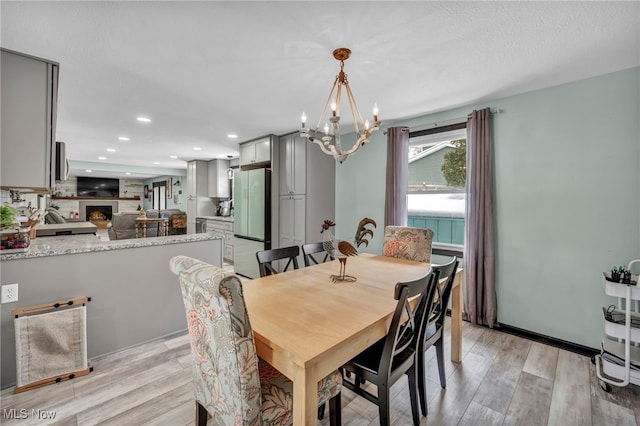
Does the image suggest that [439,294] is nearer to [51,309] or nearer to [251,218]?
[51,309]

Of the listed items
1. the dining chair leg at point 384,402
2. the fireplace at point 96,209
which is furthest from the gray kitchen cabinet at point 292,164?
the fireplace at point 96,209

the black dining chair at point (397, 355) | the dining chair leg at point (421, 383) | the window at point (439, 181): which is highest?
the window at point (439, 181)

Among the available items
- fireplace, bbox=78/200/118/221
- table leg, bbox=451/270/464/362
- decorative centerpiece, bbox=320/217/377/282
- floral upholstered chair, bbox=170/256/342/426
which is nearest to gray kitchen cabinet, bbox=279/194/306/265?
decorative centerpiece, bbox=320/217/377/282

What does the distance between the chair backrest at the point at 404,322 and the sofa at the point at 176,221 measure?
7.35 m

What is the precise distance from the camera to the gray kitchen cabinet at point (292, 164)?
13.7 feet

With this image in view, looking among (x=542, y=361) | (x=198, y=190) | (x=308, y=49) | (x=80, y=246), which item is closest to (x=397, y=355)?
(x=542, y=361)

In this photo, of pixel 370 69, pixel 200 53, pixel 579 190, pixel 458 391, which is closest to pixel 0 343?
pixel 200 53

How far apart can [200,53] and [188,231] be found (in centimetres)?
652

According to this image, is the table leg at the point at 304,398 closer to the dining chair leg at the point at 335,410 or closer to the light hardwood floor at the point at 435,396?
the dining chair leg at the point at 335,410

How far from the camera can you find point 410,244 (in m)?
2.75

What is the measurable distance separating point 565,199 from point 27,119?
4351 mm

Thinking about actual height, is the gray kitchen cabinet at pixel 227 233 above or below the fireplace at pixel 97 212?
below

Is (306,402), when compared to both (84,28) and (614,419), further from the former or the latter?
(84,28)

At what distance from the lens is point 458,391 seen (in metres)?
1.88
